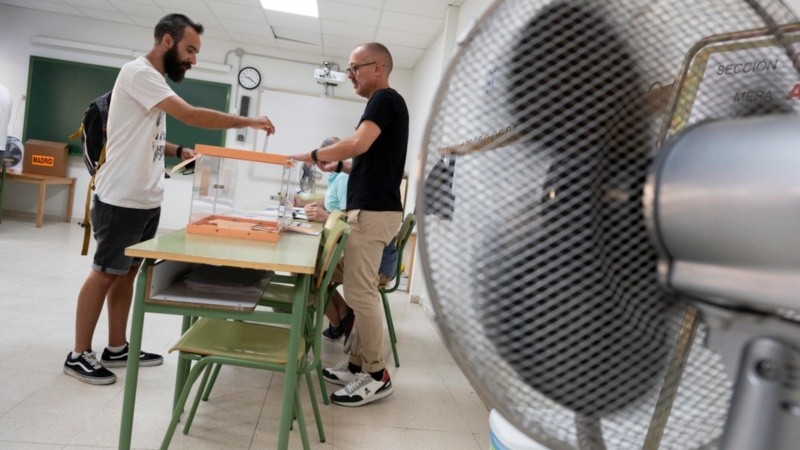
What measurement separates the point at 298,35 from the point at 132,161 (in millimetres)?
4662

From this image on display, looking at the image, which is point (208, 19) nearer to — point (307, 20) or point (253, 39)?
point (253, 39)

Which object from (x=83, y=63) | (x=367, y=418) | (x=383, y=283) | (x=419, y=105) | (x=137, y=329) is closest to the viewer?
(x=137, y=329)

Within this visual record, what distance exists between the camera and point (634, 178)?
1.32 ft

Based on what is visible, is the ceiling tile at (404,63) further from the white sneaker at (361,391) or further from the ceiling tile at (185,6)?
the white sneaker at (361,391)

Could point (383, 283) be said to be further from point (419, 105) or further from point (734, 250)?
point (419, 105)

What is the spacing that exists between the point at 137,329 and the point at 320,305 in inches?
22.6

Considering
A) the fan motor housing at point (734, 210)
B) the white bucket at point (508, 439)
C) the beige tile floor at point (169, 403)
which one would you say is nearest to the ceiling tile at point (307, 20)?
the beige tile floor at point (169, 403)

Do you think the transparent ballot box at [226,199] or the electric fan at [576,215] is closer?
the electric fan at [576,215]

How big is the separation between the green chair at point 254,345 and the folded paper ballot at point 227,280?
0.54 feet

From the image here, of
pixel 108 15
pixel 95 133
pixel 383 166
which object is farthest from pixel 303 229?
pixel 108 15

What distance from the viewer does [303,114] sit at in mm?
7348

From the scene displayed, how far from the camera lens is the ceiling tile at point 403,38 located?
19.2 ft

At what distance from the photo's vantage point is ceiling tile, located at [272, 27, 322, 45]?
250 inches

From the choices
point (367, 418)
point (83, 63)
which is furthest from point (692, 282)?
point (83, 63)
